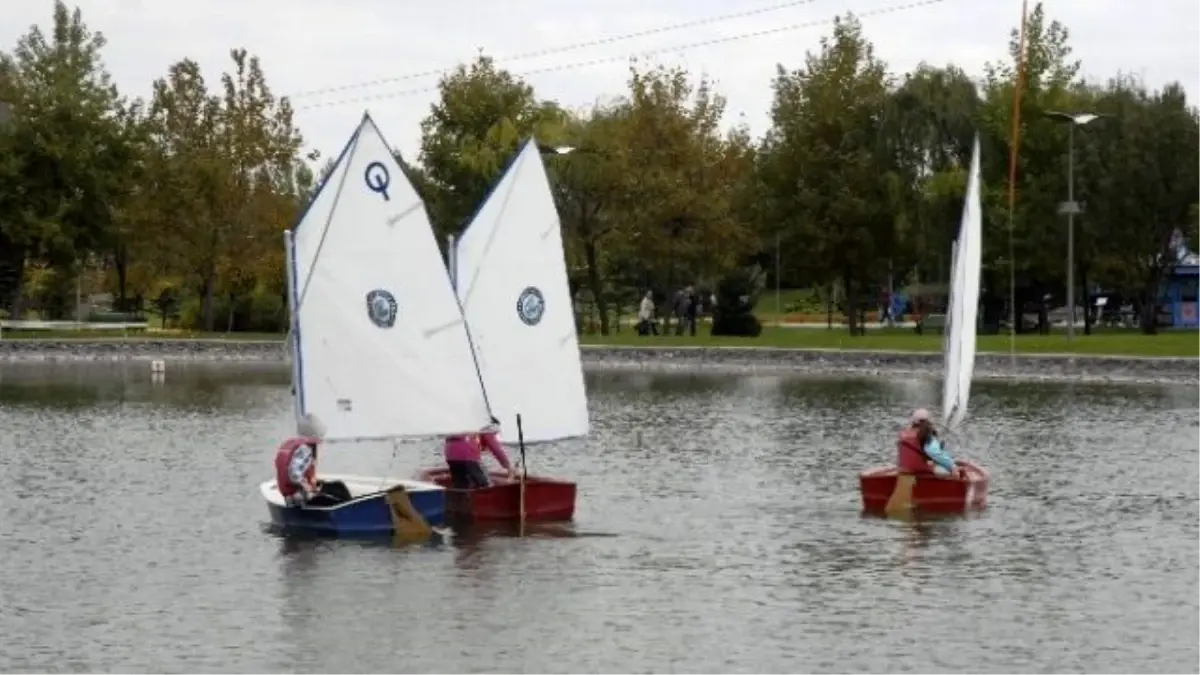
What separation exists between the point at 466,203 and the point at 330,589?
76762 mm

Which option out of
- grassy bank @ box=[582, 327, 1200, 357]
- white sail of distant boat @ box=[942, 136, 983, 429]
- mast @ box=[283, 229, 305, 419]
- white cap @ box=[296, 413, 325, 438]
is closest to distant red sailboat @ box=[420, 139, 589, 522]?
mast @ box=[283, 229, 305, 419]

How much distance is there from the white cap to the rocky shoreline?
32.2 m

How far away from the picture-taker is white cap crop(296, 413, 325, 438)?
3388cm

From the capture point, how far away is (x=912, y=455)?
124ft

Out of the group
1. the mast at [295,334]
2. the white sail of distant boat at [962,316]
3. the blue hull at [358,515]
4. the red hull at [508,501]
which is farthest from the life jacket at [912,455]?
the mast at [295,334]

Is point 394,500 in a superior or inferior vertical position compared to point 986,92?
inferior

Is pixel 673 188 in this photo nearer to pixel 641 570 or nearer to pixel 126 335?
pixel 126 335

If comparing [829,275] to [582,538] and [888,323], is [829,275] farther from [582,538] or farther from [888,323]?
[582,538]

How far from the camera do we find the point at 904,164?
320ft

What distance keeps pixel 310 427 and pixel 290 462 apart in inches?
22.9

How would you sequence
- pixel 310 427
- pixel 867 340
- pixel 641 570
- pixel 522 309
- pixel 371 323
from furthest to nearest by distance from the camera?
1. pixel 867 340
2. pixel 522 309
3. pixel 371 323
4. pixel 310 427
5. pixel 641 570

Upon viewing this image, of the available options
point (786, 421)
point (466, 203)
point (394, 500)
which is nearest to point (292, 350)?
point (394, 500)

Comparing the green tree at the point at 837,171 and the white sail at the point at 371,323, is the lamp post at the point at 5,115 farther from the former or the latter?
the white sail at the point at 371,323

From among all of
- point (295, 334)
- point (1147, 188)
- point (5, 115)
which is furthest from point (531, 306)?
point (5, 115)
